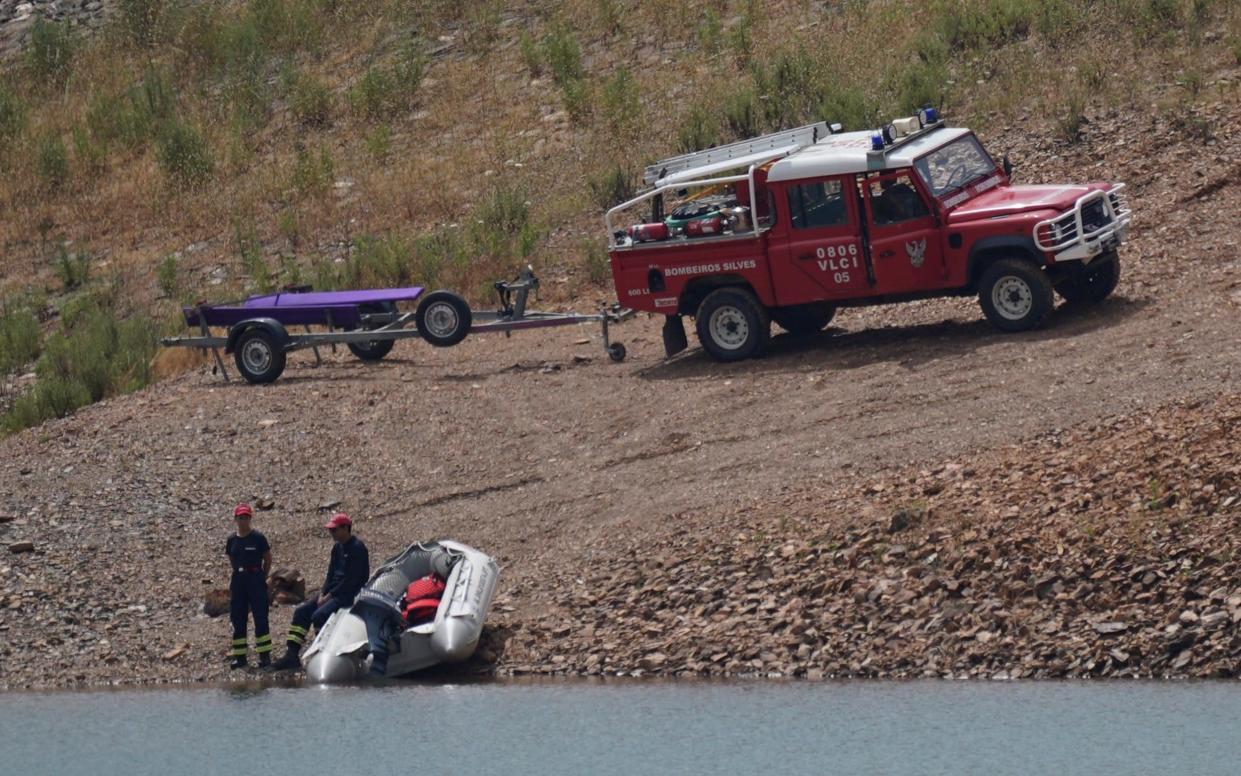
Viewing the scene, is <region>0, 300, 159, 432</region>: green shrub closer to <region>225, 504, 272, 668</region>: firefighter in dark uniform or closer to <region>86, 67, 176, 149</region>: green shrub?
<region>86, 67, 176, 149</region>: green shrub

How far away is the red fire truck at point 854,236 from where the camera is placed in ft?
59.1

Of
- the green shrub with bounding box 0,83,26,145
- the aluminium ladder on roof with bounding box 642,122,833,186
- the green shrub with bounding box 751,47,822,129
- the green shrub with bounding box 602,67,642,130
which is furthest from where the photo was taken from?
the green shrub with bounding box 0,83,26,145

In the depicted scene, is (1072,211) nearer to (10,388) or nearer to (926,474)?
(926,474)

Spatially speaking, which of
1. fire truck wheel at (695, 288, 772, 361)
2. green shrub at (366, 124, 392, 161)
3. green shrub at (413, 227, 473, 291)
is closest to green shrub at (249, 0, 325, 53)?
green shrub at (366, 124, 392, 161)

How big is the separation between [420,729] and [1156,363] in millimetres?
7275

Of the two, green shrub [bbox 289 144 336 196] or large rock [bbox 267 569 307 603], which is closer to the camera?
large rock [bbox 267 569 307 603]

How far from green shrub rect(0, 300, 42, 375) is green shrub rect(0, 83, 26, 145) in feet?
30.5

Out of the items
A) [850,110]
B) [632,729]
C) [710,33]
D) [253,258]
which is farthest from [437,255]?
[632,729]

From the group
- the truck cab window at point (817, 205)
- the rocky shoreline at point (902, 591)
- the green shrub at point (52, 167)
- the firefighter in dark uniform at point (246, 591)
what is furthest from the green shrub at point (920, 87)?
the green shrub at point (52, 167)

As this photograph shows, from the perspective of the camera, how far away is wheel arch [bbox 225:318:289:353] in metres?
21.8

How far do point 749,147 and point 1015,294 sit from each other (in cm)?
344

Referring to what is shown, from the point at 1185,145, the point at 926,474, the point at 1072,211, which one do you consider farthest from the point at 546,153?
the point at 926,474

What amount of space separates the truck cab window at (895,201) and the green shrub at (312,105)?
1821 centimetres

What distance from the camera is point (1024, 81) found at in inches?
1005
